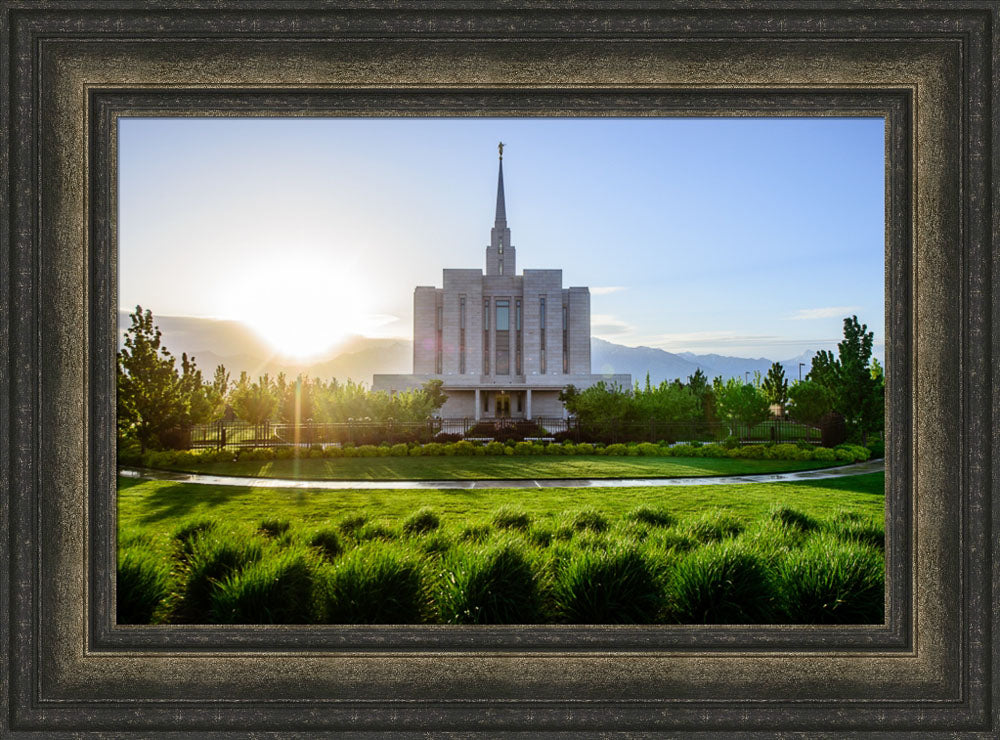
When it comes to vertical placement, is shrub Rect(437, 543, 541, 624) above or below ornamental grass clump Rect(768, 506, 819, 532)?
below

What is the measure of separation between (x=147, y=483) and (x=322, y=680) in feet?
9.81

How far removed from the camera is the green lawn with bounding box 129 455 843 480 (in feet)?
24.2

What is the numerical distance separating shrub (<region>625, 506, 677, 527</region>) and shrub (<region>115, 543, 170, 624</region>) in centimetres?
315

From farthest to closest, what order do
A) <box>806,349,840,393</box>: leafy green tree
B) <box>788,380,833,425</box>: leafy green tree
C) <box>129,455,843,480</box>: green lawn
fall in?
<box>129,455,843,480</box>: green lawn < <box>788,380,833,425</box>: leafy green tree < <box>806,349,840,393</box>: leafy green tree

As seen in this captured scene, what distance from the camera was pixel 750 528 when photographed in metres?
3.73

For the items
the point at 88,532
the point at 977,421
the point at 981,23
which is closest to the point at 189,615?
the point at 88,532

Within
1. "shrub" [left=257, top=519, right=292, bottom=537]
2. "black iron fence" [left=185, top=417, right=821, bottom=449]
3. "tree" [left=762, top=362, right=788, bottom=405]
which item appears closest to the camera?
"shrub" [left=257, top=519, right=292, bottom=537]

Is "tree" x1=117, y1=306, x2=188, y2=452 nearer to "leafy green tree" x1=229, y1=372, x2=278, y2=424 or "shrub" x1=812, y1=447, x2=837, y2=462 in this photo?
"leafy green tree" x1=229, y1=372, x2=278, y2=424

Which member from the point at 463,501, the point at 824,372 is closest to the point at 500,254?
the point at 824,372

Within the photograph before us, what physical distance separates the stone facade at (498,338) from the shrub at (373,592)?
55.5ft

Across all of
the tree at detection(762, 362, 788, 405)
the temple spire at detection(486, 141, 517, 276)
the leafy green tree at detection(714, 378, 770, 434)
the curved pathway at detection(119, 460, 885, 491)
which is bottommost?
the curved pathway at detection(119, 460, 885, 491)

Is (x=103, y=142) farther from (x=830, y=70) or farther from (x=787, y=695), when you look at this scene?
(x=787, y=695)

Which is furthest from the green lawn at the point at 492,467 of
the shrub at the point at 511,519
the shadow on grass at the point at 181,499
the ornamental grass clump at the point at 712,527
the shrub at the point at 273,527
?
the ornamental grass clump at the point at 712,527

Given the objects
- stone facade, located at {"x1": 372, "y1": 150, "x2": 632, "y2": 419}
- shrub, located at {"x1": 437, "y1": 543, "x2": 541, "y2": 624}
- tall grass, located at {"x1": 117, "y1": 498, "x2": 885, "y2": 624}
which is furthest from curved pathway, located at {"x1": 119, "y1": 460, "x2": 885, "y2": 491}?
→ stone facade, located at {"x1": 372, "y1": 150, "x2": 632, "y2": 419}
